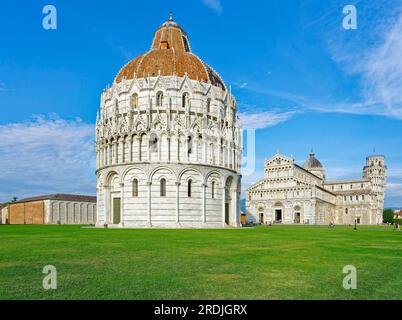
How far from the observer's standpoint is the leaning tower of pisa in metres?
135

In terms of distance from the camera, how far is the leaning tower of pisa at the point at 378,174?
134875mm

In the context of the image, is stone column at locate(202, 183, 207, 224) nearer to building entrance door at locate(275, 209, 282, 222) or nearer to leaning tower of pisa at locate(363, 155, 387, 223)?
building entrance door at locate(275, 209, 282, 222)

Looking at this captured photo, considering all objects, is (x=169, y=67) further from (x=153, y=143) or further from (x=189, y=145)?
(x=189, y=145)

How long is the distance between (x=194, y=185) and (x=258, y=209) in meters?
63.6

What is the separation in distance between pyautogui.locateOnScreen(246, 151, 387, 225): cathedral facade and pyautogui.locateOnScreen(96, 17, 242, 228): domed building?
48986mm

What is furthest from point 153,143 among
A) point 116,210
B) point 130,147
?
point 116,210

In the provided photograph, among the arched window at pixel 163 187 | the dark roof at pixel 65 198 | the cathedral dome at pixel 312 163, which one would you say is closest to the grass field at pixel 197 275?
the arched window at pixel 163 187

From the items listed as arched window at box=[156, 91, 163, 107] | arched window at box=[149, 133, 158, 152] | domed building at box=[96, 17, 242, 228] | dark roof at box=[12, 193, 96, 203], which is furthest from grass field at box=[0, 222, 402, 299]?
dark roof at box=[12, 193, 96, 203]

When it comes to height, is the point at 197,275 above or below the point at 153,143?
below

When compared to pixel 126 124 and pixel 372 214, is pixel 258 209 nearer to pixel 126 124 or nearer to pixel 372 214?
pixel 372 214

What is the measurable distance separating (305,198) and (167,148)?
6091 cm

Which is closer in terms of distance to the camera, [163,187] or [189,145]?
[163,187]

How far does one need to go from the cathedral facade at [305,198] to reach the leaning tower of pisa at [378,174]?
112 centimetres

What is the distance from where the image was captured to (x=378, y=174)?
5354 inches
